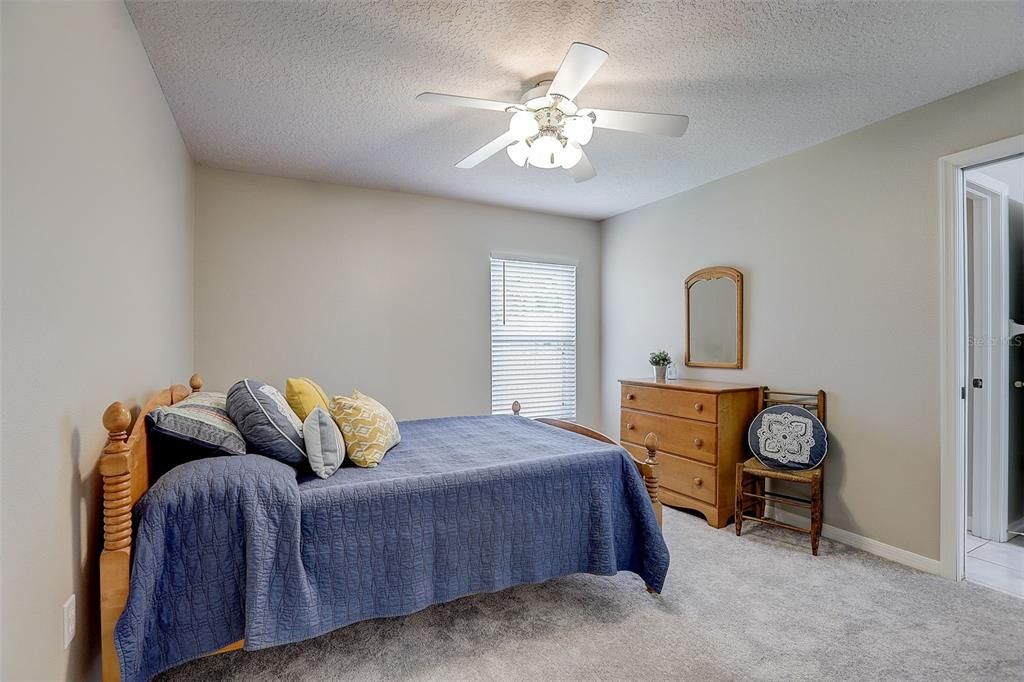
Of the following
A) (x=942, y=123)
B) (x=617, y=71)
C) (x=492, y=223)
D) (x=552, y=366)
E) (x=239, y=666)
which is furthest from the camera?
(x=552, y=366)

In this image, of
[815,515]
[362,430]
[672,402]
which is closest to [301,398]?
[362,430]

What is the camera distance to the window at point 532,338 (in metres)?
4.65

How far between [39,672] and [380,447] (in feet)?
4.29

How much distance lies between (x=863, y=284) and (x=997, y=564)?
1718 mm

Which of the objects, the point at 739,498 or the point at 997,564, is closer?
the point at 997,564

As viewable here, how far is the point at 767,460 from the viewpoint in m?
3.21

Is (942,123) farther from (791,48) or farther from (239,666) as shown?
(239,666)

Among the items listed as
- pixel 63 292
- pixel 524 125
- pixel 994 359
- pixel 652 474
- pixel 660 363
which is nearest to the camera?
pixel 63 292

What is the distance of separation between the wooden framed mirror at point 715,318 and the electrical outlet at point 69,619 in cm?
385

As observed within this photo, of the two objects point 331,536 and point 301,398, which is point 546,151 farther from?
point 331,536

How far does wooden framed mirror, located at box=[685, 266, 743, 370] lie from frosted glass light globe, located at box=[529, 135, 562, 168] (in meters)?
2.08

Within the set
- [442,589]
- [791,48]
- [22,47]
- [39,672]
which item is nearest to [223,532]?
[39,672]

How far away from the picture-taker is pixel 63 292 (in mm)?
1350

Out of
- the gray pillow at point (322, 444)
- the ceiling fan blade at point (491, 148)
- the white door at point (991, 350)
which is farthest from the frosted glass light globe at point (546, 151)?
the white door at point (991, 350)
